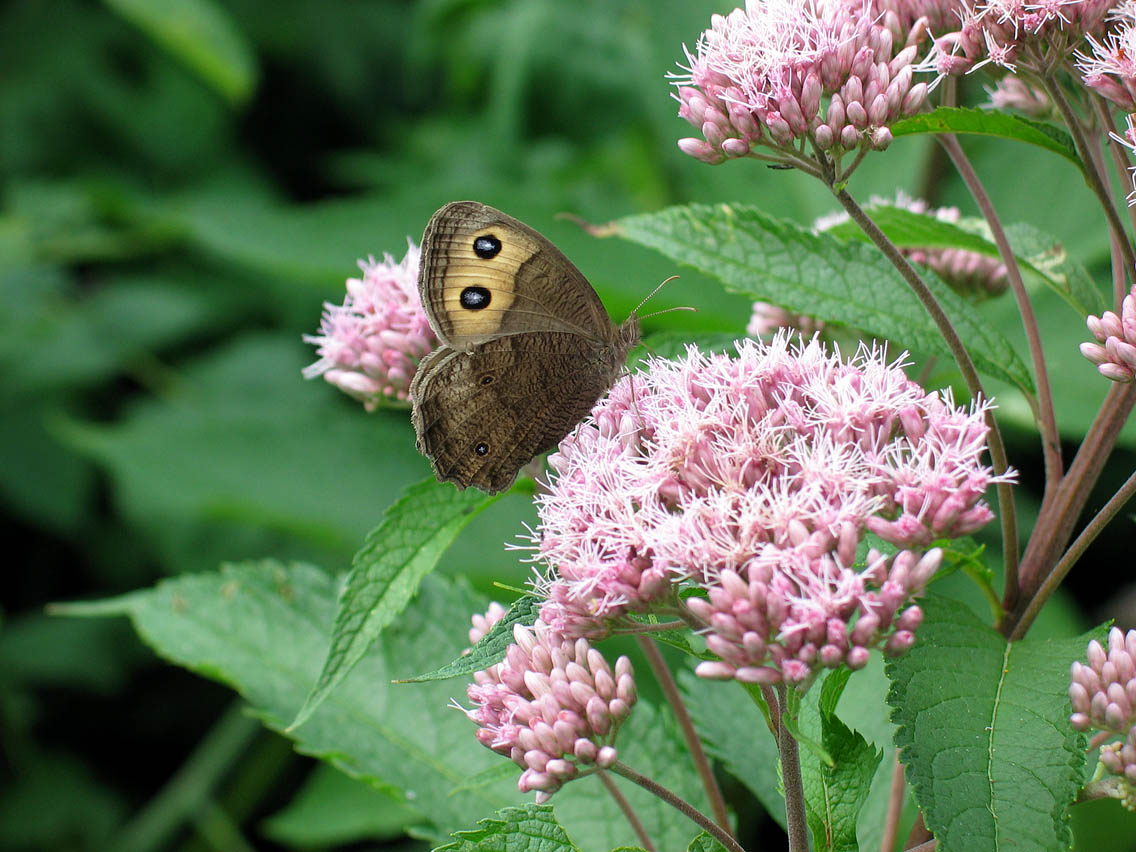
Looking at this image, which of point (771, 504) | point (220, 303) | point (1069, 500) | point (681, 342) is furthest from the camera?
point (220, 303)

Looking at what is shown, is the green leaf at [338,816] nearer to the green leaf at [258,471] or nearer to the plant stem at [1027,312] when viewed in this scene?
the green leaf at [258,471]

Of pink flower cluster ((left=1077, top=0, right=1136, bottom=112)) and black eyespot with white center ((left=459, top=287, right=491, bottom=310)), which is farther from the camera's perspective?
black eyespot with white center ((left=459, top=287, right=491, bottom=310))

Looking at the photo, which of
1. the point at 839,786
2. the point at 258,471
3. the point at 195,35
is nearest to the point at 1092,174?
the point at 839,786

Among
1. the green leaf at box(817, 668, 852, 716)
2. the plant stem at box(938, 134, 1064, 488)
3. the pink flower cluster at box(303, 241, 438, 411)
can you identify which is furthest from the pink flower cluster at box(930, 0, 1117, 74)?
the pink flower cluster at box(303, 241, 438, 411)

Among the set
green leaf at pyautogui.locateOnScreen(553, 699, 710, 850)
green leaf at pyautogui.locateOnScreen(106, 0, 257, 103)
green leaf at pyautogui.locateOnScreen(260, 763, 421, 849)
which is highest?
green leaf at pyautogui.locateOnScreen(106, 0, 257, 103)

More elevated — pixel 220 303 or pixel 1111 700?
pixel 220 303

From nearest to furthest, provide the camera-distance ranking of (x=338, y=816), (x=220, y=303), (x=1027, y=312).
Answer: (x=1027, y=312) → (x=338, y=816) → (x=220, y=303)

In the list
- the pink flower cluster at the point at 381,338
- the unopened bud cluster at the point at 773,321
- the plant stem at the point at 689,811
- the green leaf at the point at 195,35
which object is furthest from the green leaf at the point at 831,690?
the green leaf at the point at 195,35

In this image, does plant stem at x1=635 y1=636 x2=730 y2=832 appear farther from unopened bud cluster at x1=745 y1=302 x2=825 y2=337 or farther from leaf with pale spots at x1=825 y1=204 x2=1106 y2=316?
leaf with pale spots at x1=825 y1=204 x2=1106 y2=316

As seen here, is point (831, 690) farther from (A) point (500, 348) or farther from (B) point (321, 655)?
(B) point (321, 655)
